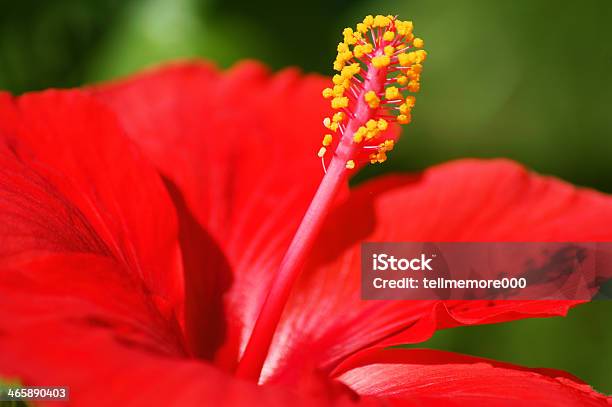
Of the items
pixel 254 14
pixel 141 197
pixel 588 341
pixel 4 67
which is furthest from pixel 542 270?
pixel 4 67

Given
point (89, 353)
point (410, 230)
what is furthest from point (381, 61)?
point (89, 353)

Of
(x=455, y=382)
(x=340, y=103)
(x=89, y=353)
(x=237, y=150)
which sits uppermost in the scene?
(x=340, y=103)

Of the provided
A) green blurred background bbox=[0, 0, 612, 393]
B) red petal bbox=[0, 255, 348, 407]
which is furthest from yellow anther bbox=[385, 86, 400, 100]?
green blurred background bbox=[0, 0, 612, 393]

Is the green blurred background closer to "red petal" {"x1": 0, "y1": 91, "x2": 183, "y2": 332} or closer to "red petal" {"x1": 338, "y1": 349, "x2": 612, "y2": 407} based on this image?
"red petal" {"x1": 0, "y1": 91, "x2": 183, "y2": 332}

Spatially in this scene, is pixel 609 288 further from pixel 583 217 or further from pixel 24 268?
pixel 24 268

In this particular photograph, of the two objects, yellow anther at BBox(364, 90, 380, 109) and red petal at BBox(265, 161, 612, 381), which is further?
red petal at BBox(265, 161, 612, 381)
